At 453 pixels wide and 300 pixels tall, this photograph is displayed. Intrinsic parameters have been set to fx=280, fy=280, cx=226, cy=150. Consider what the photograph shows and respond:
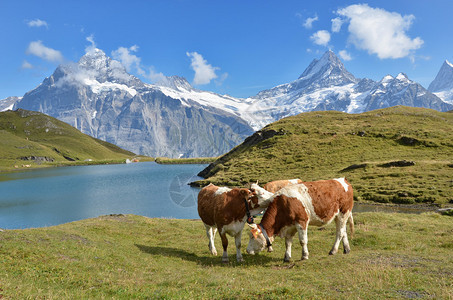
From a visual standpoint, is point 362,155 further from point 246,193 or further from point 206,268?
point 206,268

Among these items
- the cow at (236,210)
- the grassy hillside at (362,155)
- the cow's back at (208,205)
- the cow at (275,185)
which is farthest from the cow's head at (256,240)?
the grassy hillside at (362,155)

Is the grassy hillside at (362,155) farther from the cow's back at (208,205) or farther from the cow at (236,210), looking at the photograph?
the cow's back at (208,205)

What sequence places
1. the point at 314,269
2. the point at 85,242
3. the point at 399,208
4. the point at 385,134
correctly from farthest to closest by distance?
the point at 385,134 → the point at 399,208 → the point at 85,242 → the point at 314,269

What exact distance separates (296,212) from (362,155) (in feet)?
250

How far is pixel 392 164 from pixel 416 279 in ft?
212

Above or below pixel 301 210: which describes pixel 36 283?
below

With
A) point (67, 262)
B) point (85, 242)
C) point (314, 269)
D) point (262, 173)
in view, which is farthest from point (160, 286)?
point (262, 173)

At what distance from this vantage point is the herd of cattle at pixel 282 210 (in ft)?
51.0

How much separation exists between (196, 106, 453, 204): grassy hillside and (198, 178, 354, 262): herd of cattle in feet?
133

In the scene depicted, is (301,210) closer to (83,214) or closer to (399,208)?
(399,208)

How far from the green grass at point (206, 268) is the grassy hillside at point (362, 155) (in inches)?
1438

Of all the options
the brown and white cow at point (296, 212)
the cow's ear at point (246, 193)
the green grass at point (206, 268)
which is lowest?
the green grass at point (206, 268)

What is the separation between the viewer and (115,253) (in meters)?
16.8

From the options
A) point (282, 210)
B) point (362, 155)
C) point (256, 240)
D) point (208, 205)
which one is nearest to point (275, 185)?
point (208, 205)
